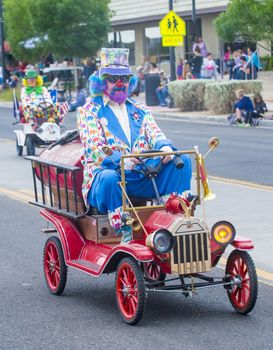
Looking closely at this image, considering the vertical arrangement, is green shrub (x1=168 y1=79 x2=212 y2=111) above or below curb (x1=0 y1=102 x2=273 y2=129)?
above

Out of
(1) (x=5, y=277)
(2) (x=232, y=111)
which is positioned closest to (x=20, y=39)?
(2) (x=232, y=111)

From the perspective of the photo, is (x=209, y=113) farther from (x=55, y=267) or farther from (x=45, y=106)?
(x=55, y=267)

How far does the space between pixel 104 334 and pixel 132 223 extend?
33.7 inches

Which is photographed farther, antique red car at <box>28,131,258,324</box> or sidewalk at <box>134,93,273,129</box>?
sidewalk at <box>134,93,273,129</box>

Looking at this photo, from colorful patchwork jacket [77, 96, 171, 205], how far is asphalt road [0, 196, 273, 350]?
935mm

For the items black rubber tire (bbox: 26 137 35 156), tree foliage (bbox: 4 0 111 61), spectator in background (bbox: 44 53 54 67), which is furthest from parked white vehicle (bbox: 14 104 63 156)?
spectator in background (bbox: 44 53 54 67)

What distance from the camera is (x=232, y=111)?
3122cm

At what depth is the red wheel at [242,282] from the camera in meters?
6.95

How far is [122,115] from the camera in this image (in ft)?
26.0

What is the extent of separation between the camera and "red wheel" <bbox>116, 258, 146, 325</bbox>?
6.83 meters

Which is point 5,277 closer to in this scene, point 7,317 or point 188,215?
point 7,317

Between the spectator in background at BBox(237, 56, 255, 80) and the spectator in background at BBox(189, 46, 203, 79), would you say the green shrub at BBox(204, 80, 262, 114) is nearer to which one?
the spectator in background at BBox(237, 56, 255, 80)

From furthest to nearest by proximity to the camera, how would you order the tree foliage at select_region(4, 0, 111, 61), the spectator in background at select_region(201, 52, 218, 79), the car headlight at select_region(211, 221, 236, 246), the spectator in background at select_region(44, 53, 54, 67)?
the spectator in background at select_region(44, 53, 54, 67) → the tree foliage at select_region(4, 0, 111, 61) → the spectator in background at select_region(201, 52, 218, 79) → the car headlight at select_region(211, 221, 236, 246)

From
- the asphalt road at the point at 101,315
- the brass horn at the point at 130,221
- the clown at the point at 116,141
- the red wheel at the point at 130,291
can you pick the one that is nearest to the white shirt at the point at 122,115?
the clown at the point at 116,141
